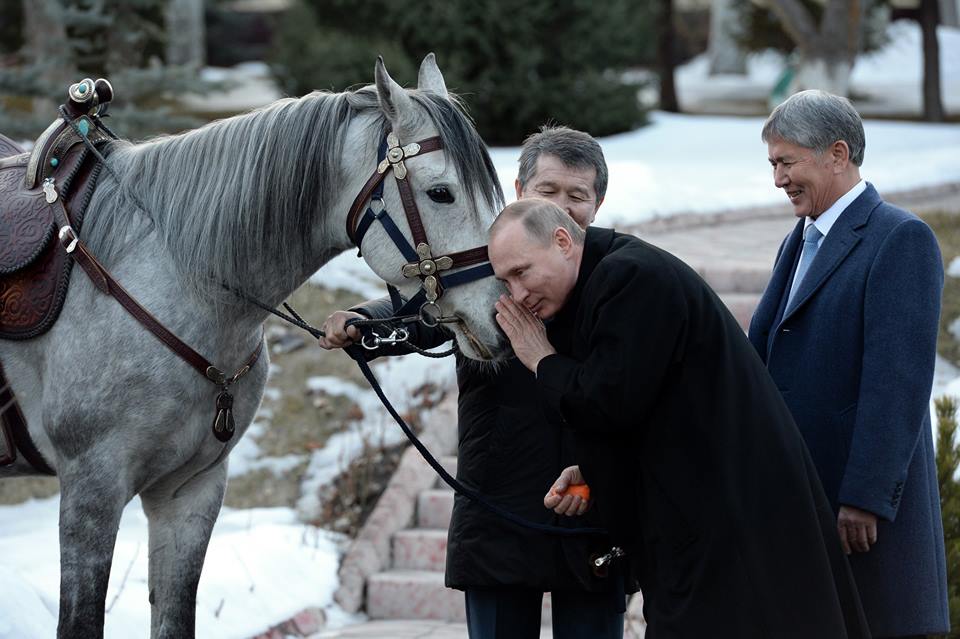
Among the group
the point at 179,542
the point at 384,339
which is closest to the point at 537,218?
the point at 384,339

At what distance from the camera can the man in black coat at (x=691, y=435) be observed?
96.4 inches

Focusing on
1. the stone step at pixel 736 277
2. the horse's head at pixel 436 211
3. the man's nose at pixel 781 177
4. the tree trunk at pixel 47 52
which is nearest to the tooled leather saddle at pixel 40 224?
the horse's head at pixel 436 211

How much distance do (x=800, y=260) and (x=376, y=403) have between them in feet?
13.7

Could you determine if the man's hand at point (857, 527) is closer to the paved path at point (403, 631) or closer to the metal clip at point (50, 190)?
the metal clip at point (50, 190)

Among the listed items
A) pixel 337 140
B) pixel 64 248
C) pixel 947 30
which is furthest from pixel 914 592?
pixel 947 30

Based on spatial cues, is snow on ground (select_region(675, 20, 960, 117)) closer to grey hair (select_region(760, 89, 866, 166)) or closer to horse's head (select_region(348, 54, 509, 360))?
grey hair (select_region(760, 89, 866, 166))

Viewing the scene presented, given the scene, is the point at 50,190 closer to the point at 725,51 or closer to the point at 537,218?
the point at 537,218

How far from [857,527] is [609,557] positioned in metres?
0.62

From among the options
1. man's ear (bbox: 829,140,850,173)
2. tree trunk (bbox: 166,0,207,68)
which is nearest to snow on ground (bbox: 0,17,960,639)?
man's ear (bbox: 829,140,850,173)

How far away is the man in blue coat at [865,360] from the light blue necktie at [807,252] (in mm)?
36

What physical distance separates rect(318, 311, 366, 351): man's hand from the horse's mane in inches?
7.0

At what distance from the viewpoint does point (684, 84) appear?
29.9 m

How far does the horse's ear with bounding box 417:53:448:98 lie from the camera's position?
324 centimetres

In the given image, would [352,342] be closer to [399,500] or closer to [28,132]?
[399,500]
